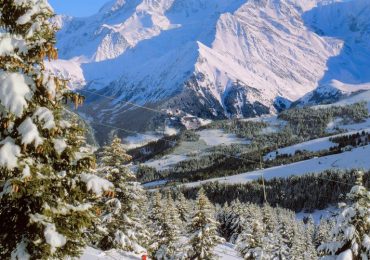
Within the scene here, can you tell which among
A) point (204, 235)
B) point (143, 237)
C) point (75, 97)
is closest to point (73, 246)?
point (75, 97)

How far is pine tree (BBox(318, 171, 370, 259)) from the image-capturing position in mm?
23828

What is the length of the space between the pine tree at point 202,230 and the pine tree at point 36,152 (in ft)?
106

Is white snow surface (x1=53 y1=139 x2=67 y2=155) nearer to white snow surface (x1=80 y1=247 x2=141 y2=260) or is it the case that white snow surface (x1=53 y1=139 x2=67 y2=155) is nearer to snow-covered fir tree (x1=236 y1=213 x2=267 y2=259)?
white snow surface (x1=80 y1=247 x2=141 y2=260)

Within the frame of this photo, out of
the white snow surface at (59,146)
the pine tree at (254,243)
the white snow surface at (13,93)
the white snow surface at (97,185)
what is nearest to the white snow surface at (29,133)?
the white snow surface at (13,93)

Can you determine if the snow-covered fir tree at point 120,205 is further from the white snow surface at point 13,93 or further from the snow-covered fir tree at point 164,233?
the white snow surface at point 13,93

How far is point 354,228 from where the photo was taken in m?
23.7

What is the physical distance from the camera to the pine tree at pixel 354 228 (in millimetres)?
23828

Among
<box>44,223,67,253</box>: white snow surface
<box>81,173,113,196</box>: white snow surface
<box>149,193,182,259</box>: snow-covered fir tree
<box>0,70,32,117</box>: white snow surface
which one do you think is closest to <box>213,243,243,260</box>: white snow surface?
<box>149,193,182,259</box>: snow-covered fir tree

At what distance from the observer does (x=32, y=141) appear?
1149 cm

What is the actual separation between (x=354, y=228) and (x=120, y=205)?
58.2 ft

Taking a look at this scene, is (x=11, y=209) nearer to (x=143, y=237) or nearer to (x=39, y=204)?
(x=39, y=204)

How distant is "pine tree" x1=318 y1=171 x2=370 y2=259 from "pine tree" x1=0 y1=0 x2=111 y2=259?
1433 centimetres

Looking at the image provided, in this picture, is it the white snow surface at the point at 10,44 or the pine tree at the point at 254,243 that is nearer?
the white snow surface at the point at 10,44

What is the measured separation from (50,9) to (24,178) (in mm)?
4218
